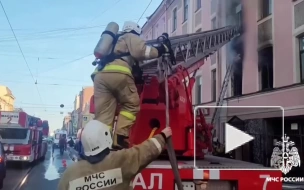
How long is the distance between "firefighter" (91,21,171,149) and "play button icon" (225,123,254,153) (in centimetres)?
105

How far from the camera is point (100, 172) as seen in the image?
2.72m

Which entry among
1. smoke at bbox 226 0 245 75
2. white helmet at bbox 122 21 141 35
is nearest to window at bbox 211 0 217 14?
smoke at bbox 226 0 245 75

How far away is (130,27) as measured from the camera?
13.2ft

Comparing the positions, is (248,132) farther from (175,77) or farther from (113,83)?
(113,83)

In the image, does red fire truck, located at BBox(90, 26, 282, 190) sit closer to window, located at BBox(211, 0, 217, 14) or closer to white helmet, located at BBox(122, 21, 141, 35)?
white helmet, located at BBox(122, 21, 141, 35)

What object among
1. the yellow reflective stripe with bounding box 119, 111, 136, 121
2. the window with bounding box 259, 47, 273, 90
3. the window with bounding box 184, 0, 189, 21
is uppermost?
the window with bounding box 184, 0, 189, 21

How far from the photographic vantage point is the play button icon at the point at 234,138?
13.3ft

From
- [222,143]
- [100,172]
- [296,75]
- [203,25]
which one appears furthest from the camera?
[203,25]

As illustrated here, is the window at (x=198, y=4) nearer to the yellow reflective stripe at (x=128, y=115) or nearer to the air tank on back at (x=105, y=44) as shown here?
the air tank on back at (x=105, y=44)

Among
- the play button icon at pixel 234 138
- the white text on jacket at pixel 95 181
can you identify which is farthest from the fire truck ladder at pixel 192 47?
the white text on jacket at pixel 95 181

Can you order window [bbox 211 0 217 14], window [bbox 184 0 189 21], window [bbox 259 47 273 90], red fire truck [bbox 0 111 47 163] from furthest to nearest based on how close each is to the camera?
window [bbox 184 0 189 21]
red fire truck [bbox 0 111 47 163]
window [bbox 211 0 217 14]
window [bbox 259 47 273 90]

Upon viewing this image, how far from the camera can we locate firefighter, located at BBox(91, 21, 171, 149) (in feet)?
12.7

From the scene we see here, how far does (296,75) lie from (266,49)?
3.10 feet

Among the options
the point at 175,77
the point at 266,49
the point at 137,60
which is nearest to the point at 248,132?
the point at 175,77
